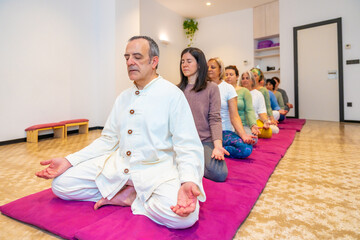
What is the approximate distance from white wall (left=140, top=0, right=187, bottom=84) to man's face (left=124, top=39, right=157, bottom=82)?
5.07 meters

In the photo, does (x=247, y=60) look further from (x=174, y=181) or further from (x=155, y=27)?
(x=174, y=181)

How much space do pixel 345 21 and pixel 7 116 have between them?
22.6 feet

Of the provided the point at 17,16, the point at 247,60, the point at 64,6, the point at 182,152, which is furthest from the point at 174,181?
the point at 247,60

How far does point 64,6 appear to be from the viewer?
14.0ft

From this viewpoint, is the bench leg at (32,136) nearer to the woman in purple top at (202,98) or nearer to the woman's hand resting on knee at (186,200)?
the woman in purple top at (202,98)

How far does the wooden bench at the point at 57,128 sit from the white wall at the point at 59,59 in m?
0.16

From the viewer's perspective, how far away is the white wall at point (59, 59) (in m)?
3.50

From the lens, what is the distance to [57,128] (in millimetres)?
4070

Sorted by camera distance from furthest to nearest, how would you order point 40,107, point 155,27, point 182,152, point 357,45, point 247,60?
point 247,60, point 155,27, point 357,45, point 40,107, point 182,152

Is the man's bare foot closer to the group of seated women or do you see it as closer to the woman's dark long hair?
the group of seated women

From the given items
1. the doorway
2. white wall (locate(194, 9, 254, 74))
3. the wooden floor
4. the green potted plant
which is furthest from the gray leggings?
the green potted plant

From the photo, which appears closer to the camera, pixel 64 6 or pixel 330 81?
pixel 64 6

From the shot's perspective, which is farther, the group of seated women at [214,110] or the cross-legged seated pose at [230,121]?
the cross-legged seated pose at [230,121]

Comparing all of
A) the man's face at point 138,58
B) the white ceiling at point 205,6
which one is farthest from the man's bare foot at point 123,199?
the white ceiling at point 205,6
